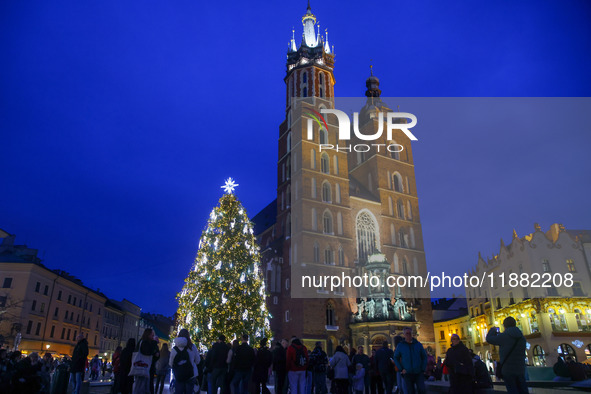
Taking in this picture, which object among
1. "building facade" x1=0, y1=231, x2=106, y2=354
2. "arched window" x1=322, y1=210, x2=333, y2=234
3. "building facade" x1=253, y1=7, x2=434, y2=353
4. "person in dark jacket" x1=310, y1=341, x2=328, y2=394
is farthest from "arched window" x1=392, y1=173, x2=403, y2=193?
→ "person in dark jacket" x1=310, y1=341, x2=328, y2=394

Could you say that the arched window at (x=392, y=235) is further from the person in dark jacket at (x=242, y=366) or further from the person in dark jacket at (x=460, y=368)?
the person in dark jacket at (x=460, y=368)

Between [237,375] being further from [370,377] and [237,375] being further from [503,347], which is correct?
[503,347]

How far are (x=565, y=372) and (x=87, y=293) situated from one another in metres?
48.6

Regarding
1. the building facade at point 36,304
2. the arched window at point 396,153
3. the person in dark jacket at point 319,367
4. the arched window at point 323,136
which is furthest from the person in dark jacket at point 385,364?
the arched window at point 396,153

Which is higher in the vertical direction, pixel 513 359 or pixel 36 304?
pixel 36 304

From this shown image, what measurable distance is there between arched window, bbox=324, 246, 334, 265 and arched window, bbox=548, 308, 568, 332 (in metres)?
19.2

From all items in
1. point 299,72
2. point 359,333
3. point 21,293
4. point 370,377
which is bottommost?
point 370,377

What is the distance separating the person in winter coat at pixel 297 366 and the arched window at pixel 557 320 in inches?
1345

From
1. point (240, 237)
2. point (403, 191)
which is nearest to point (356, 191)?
point (403, 191)

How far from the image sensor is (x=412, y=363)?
7.47 meters

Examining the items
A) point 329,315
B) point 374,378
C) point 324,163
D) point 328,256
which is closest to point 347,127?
point 324,163

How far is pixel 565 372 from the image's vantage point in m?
11.4

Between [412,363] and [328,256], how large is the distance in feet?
98.2

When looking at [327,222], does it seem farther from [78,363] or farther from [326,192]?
[78,363]
